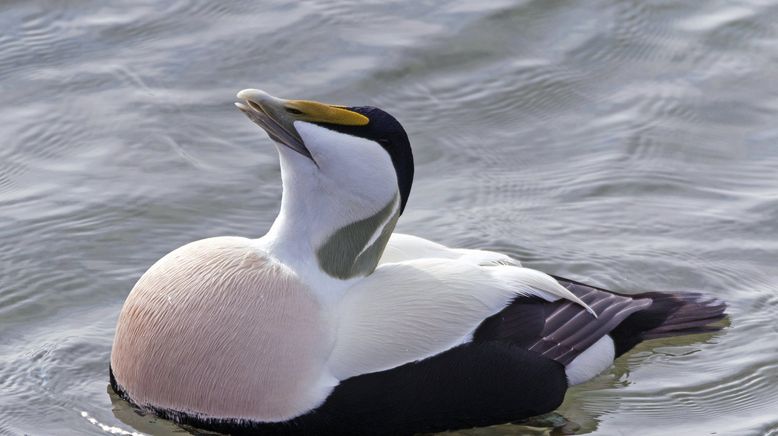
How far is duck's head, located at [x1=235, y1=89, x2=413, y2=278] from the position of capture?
4.47 meters

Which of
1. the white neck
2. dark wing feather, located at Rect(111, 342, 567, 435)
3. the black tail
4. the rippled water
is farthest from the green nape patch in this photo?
the black tail

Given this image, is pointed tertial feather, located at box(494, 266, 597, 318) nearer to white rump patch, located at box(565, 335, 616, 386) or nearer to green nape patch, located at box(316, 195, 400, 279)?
white rump patch, located at box(565, 335, 616, 386)

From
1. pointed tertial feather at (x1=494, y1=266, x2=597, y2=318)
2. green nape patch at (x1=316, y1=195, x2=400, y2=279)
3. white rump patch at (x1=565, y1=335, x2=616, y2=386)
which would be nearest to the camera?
green nape patch at (x1=316, y1=195, x2=400, y2=279)

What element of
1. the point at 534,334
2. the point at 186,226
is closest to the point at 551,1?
the point at 186,226

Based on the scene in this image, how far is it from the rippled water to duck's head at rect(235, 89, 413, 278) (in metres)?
0.77

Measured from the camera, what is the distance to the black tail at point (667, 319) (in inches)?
207

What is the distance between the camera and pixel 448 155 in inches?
272

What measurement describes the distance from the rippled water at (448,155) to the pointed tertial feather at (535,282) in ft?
1.28

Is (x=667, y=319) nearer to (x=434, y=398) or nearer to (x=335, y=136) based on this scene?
(x=434, y=398)

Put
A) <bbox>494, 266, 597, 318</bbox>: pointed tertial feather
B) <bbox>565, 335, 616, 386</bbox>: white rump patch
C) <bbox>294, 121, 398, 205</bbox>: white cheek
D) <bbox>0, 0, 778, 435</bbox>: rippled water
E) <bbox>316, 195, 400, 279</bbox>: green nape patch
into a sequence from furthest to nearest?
<bbox>0, 0, 778, 435</bbox>: rippled water
<bbox>565, 335, 616, 386</bbox>: white rump patch
<bbox>494, 266, 597, 318</bbox>: pointed tertial feather
<bbox>316, 195, 400, 279</bbox>: green nape patch
<bbox>294, 121, 398, 205</bbox>: white cheek

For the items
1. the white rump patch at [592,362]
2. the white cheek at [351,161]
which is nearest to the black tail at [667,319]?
the white rump patch at [592,362]

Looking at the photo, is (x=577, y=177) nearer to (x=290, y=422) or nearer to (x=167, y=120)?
(x=167, y=120)

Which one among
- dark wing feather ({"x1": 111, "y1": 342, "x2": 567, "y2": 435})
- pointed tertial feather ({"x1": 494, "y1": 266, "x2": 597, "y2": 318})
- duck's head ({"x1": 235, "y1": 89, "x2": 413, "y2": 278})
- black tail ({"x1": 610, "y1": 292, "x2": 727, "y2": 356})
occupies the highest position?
duck's head ({"x1": 235, "y1": 89, "x2": 413, "y2": 278})

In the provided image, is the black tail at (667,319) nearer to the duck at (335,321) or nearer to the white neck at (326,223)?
the duck at (335,321)
